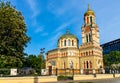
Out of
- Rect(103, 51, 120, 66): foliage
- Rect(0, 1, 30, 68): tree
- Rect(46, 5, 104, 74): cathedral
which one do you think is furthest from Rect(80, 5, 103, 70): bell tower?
Rect(0, 1, 30, 68): tree

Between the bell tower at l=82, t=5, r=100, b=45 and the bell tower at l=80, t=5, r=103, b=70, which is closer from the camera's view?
Answer: the bell tower at l=80, t=5, r=103, b=70

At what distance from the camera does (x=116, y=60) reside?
105000mm

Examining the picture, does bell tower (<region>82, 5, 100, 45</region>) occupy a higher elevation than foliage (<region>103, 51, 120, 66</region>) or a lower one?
higher

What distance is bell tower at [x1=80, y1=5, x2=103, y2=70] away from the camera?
7262 cm

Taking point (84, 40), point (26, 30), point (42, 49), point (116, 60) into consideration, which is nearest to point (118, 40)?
point (116, 60)

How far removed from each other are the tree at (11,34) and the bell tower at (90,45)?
40.8 meters

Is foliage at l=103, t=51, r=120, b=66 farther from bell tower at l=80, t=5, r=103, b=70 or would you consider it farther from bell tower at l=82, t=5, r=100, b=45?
bell tower at l=80, t=5, r=103, b=70

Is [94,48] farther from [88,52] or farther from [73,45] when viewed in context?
[73,45]

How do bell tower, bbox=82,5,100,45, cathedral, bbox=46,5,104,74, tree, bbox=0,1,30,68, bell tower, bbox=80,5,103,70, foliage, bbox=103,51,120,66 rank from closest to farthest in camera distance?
tree, bbox=0,1,30,68 < bell tower, bbox=80,5,103,70 < cathedral, bbox=46,5,104,74 < bell tower, bbox=82,5,100,45 < foliage, bbox=103,51,120,66

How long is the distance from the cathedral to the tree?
126 ft

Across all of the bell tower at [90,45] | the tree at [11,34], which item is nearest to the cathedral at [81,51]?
the bell tower at [90,45]

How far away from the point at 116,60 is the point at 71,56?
39.3 meters

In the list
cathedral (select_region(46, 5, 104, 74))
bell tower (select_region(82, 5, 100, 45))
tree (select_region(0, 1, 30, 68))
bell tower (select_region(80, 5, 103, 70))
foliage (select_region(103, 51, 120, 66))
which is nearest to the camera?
tree (select_region(0, 1, 30, 68))

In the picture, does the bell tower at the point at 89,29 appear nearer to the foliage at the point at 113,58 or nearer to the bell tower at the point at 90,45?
the bell tower at the point at 90,45
